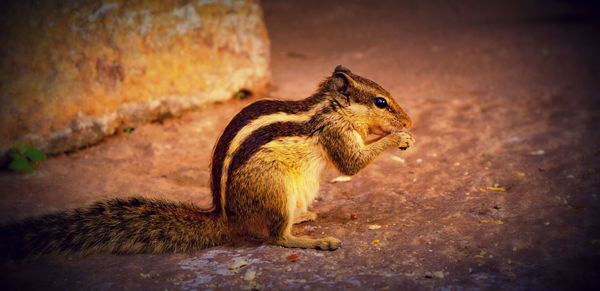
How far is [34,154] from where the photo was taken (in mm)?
4988

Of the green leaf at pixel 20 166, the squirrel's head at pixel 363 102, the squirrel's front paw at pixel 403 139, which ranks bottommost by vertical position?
the green leaf at pixel 20 166

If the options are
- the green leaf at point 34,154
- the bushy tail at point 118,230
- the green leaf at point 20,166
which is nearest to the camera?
the bushy tail at point 118,230

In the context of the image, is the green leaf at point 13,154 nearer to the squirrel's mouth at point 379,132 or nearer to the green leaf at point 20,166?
the green leaf at point 20,166

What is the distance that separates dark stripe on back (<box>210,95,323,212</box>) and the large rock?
2.50 meters

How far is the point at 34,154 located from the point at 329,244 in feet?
10.5

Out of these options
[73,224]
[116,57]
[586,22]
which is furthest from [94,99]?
[586,22]

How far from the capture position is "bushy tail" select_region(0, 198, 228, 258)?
3.19 metres

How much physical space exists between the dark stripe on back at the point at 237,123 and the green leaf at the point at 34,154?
2.36 metres

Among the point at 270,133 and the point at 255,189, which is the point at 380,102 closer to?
the point at 270,133

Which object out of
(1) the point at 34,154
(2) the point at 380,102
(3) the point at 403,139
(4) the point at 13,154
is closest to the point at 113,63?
(1) the point at 34,154

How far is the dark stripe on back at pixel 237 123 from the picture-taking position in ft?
11.6

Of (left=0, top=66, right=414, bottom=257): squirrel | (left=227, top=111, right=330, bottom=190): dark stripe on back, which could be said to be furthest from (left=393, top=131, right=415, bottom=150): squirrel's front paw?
(left=227, top=111, right=330, bottom=190): dark stripe on back

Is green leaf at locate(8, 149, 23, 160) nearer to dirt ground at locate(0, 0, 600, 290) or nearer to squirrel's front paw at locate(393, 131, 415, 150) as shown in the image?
dirt ground at locate(0, 0, 600, 290)

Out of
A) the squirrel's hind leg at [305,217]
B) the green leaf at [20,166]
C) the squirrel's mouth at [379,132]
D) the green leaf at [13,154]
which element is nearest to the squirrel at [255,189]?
the squirrel's mouth at [379,132]
